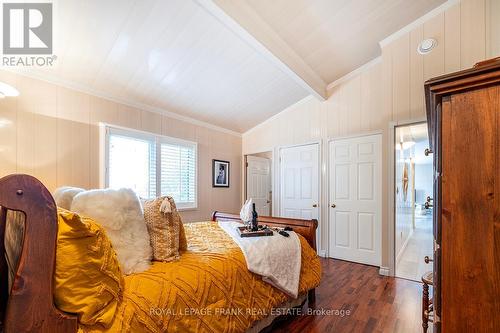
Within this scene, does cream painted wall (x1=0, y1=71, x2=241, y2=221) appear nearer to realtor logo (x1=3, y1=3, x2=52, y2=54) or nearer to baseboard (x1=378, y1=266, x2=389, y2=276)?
realtor logo (x1=3, y1=3, x2=52, y2=54)

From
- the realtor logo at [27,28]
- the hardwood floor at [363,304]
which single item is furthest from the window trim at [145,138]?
the hardwood floor at [363,304]

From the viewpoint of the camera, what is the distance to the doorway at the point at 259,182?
5418 millimetres

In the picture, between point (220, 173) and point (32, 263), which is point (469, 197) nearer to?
point (32, 263)

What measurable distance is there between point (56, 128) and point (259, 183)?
12.8 ft

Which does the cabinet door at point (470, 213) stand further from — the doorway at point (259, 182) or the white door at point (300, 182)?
the doorway at point (259, 182)

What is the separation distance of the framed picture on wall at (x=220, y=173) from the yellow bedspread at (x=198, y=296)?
2869 mm

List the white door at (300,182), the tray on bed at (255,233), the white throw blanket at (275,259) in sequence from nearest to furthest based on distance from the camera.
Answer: the white throw blanket at (275,259) < the tray on bed at (255,233) < the white door at (300,182)

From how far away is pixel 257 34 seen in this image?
2.48 metres

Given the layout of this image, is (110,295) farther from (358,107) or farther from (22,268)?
(358,107)

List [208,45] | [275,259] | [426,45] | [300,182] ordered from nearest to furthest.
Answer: [275,259] < [208,45] < [426,45] < [300,182]

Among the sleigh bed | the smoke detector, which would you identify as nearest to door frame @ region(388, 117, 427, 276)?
the smoke detector

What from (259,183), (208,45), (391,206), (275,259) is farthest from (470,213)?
(259,183)

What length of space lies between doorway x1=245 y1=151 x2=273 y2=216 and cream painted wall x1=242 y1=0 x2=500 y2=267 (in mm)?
1045

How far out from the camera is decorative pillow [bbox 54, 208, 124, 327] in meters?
0.96
